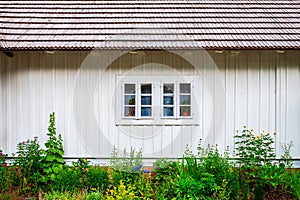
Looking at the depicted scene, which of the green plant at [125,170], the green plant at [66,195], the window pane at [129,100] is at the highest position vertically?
the window pane at [129,100]

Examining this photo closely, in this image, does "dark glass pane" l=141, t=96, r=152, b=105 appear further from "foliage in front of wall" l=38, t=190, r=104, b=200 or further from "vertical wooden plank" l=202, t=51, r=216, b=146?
"foliage in front of wall" l=38, t=190, r=104, b=200

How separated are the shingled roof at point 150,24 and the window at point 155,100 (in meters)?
0.84

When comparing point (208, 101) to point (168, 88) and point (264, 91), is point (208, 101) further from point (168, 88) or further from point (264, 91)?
point (264, 91)

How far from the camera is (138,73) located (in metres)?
7.09

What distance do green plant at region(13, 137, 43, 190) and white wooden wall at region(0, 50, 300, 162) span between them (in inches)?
24.1

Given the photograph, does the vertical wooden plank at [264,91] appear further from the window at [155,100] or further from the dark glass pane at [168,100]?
the dark glass pane at [168,100]

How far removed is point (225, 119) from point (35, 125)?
4285mm

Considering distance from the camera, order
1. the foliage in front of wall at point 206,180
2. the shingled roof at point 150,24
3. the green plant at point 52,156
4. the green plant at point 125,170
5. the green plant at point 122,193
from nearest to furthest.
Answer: the green plant at point 122,193
the foliage in front of wall at point 206,180
the green plant at point 125,170
the green plant at point 52,156
the shingled roof at point 150,24

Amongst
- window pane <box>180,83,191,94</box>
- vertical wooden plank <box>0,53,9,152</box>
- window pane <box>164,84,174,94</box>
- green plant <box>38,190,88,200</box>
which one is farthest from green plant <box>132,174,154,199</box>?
vertical wooden plank <box>0,53,9,152</box>

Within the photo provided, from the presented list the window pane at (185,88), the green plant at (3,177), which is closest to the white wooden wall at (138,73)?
the window pane at (185,88)

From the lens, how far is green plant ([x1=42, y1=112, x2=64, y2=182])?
20.9 ft

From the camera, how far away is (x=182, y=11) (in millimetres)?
7809

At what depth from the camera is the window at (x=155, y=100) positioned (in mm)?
7066

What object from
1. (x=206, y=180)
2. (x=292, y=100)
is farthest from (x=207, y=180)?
(x=292, y=100)
